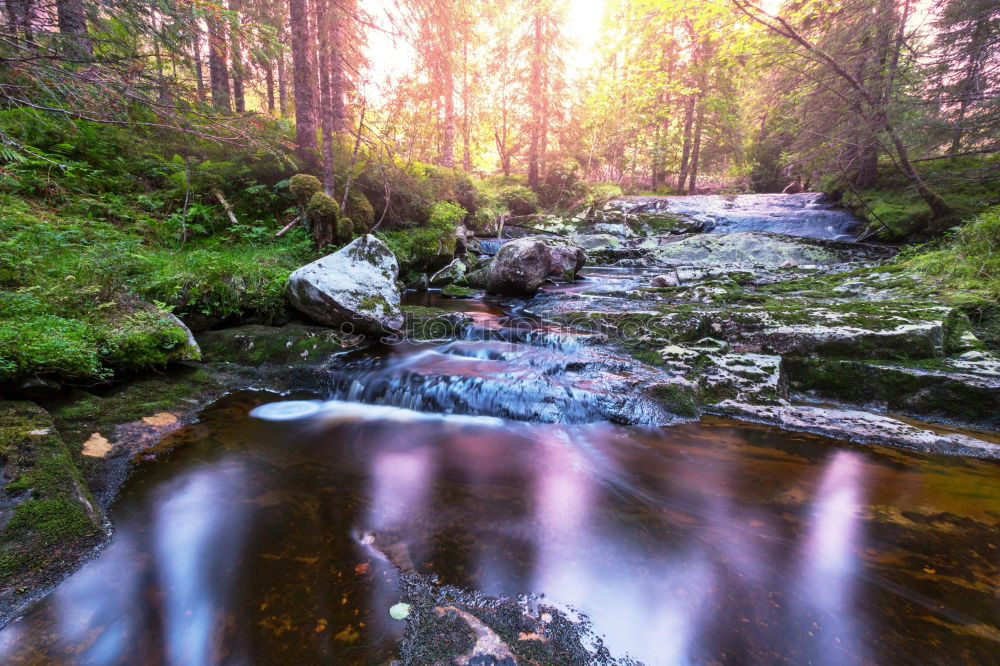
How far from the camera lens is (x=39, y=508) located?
199 cm

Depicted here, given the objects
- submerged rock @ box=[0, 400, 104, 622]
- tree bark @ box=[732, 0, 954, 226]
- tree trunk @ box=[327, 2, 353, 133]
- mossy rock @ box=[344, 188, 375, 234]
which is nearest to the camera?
submerged rock @ box=[0, 400, 104, 622]

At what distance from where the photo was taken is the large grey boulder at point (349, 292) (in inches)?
214

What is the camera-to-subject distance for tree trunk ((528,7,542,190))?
17391 mm

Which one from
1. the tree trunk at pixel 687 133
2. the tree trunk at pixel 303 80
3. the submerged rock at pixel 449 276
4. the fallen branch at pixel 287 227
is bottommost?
the submerged rock at pixel 449 276

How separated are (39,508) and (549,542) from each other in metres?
2.75

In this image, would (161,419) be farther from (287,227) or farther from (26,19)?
(287,227)

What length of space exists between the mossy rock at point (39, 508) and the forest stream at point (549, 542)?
14cm

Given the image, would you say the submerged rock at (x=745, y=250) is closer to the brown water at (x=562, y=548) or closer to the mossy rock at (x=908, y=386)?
the mossy rock at (x=908, y=386)

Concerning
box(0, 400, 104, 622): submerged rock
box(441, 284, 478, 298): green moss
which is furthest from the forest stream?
box(441, 284, 478, 298): green moss

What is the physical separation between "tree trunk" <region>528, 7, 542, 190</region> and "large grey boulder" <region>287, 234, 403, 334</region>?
1527cm

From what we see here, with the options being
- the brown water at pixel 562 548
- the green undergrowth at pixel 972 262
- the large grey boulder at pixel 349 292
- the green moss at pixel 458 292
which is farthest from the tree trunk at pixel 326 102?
the green undergrowth at pixel 972 262

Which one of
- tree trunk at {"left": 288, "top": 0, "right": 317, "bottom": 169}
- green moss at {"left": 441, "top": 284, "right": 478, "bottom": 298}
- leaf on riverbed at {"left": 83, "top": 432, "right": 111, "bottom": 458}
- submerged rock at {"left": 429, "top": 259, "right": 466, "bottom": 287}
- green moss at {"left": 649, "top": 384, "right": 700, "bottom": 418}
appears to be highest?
tree trunk at {"left": 288, "top": 0, "right": 317, "bottom": 169}

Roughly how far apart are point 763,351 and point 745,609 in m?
3.38

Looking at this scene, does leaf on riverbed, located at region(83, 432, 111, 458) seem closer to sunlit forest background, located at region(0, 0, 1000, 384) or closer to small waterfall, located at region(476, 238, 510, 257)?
sunlit forest background, located at region(0, 0, 1000, 384)
